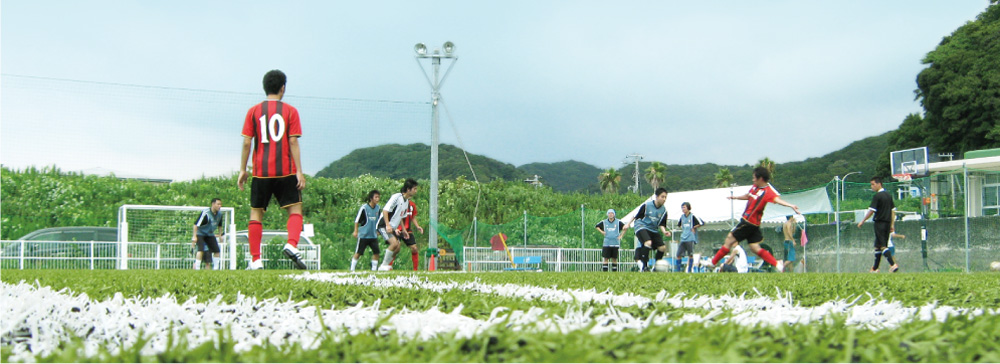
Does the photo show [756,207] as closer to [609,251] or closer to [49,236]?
[609,251]

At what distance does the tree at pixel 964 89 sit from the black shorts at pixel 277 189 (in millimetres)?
41168

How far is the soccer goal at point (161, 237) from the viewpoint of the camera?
15.6 m


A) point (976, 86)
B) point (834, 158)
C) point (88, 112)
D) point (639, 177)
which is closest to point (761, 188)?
point (88, 112)

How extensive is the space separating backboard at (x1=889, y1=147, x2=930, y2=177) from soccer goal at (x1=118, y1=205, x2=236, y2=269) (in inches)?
1033

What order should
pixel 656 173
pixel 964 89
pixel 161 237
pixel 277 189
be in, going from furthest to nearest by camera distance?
pixel 656 173, pixel 964 89, pixel 161 237, pixel 277 189

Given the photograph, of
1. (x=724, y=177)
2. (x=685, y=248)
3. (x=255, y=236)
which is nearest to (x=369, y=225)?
(x=255, y=236)

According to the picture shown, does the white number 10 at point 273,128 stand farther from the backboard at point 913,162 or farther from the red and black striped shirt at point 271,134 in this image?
the backboard at point 913,162

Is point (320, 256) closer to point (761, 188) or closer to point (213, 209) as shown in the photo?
point (213, 209)

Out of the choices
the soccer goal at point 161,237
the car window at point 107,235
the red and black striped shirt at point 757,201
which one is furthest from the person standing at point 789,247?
the car window at point 107,235

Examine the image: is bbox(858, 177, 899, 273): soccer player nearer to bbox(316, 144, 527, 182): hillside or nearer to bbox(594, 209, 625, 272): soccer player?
bbox(594, 209, 625, 272): soccer player

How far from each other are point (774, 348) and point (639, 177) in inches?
3558

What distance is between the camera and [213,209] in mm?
14352

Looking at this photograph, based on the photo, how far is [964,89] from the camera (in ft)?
135

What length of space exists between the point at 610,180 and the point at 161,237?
227 feet
